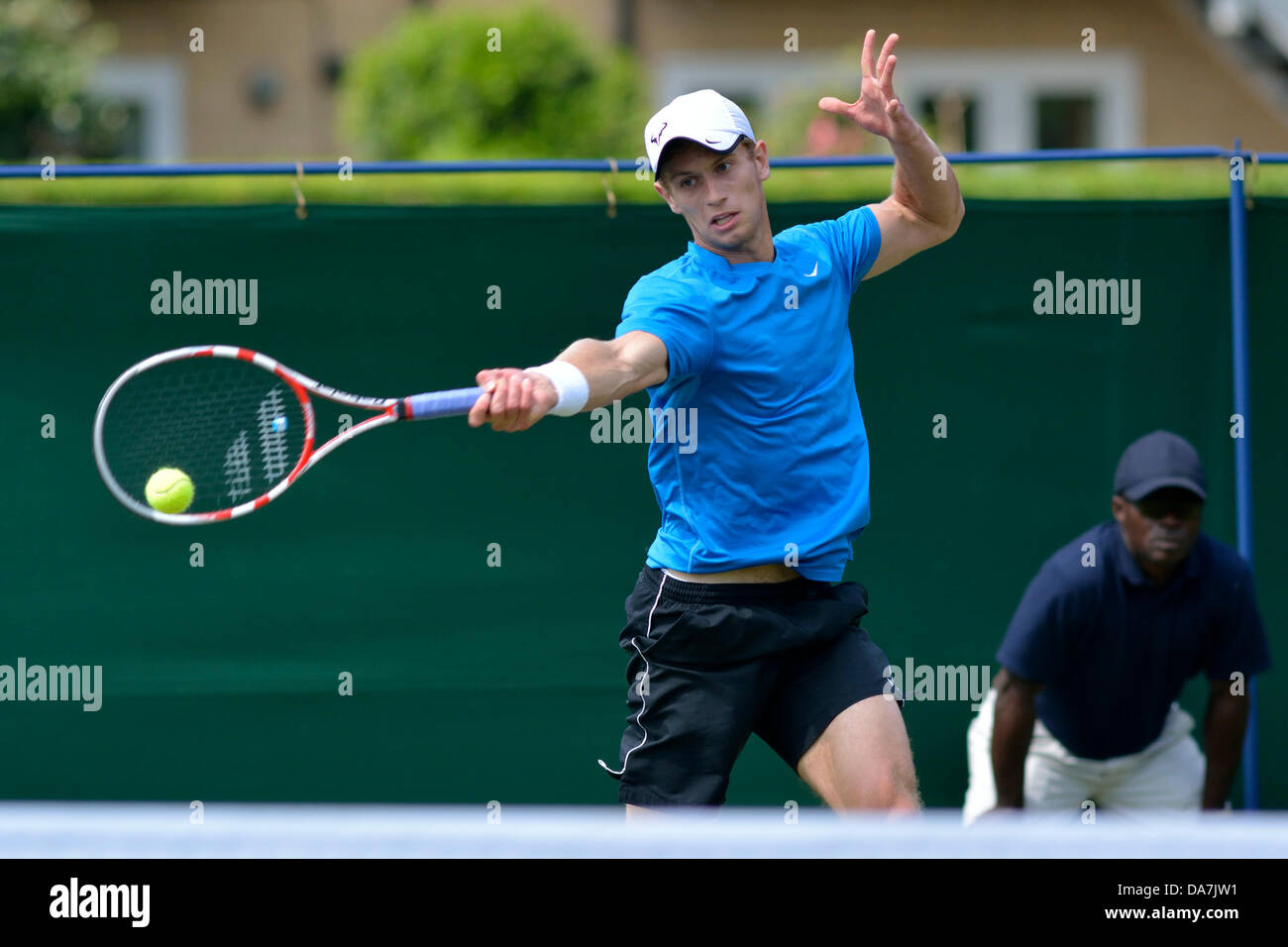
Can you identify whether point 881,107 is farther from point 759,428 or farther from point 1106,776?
point 1106,776

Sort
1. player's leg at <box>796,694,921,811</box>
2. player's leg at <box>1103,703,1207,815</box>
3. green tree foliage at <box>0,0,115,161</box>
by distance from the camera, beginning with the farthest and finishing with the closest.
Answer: green tree foliage at <box>0,0,115,161</box> < player's leg at <box>1103,703,1207,815</box> < player's leg at <box>796,694,921,811</box>

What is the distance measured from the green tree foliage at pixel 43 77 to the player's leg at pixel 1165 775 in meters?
8.01

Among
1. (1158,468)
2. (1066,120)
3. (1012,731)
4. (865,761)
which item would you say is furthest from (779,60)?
(865,761)

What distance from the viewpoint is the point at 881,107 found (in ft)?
11.5

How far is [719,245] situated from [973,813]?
82.9 inches

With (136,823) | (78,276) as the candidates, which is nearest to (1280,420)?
(78,276)

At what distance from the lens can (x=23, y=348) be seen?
4594mm

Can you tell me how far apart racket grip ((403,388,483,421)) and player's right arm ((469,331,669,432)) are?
0.13 ft

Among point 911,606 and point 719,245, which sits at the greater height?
point 719,245

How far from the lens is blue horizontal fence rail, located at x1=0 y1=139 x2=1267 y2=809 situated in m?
4.37

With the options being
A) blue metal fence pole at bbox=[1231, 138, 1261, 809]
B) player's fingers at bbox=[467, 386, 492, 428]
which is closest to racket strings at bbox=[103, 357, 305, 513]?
player's fingers at bbox=[467, 386, 492, 428]

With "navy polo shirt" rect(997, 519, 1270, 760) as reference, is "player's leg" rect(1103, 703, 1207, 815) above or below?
below

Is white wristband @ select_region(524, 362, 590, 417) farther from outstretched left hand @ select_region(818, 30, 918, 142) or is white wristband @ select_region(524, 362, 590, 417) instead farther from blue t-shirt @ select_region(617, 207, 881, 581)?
outstretched left hand @ select_region(818, 30, 918, 142)

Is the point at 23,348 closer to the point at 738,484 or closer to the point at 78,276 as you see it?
the point at 78,276
